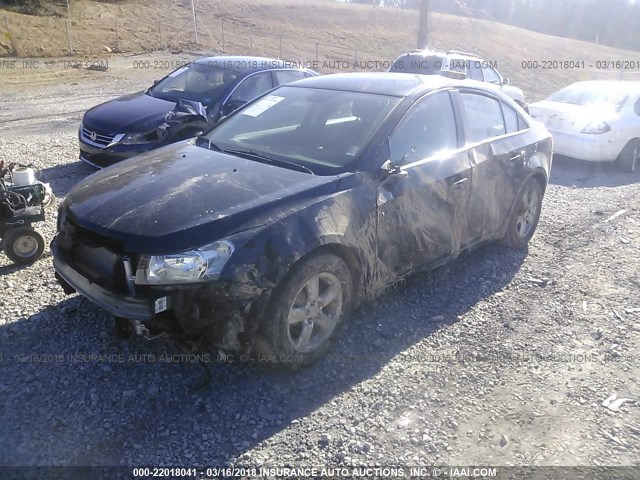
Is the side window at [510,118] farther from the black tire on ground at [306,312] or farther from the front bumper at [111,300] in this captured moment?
the front bumper at [111,300]

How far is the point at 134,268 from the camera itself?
3.07 meters

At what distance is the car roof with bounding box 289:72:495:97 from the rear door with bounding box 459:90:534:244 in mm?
243

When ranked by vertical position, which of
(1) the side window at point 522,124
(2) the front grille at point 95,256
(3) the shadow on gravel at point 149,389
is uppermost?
(1) the side window at point 522,124

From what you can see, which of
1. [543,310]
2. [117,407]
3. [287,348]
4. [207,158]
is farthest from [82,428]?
[543,310]

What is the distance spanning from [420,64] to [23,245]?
10.5m

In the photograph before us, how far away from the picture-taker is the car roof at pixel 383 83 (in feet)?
14.5

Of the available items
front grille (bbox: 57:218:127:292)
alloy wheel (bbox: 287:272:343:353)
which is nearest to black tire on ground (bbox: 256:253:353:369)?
alloy wheel (bbox: 287:272:343:353)

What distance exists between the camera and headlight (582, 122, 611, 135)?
9430mm

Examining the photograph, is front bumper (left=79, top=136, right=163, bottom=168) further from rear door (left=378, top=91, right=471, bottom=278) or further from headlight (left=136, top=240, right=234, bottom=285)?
headlight (left=136, top=240, right=234, bottom=285)

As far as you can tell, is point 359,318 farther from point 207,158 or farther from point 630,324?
point 630,324

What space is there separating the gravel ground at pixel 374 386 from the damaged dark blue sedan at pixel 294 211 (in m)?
0.36

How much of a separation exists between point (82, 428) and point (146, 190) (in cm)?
142

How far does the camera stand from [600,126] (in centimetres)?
946

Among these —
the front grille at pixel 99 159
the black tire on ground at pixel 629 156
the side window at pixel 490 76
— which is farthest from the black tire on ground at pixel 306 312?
the side window at pixel 490 76
